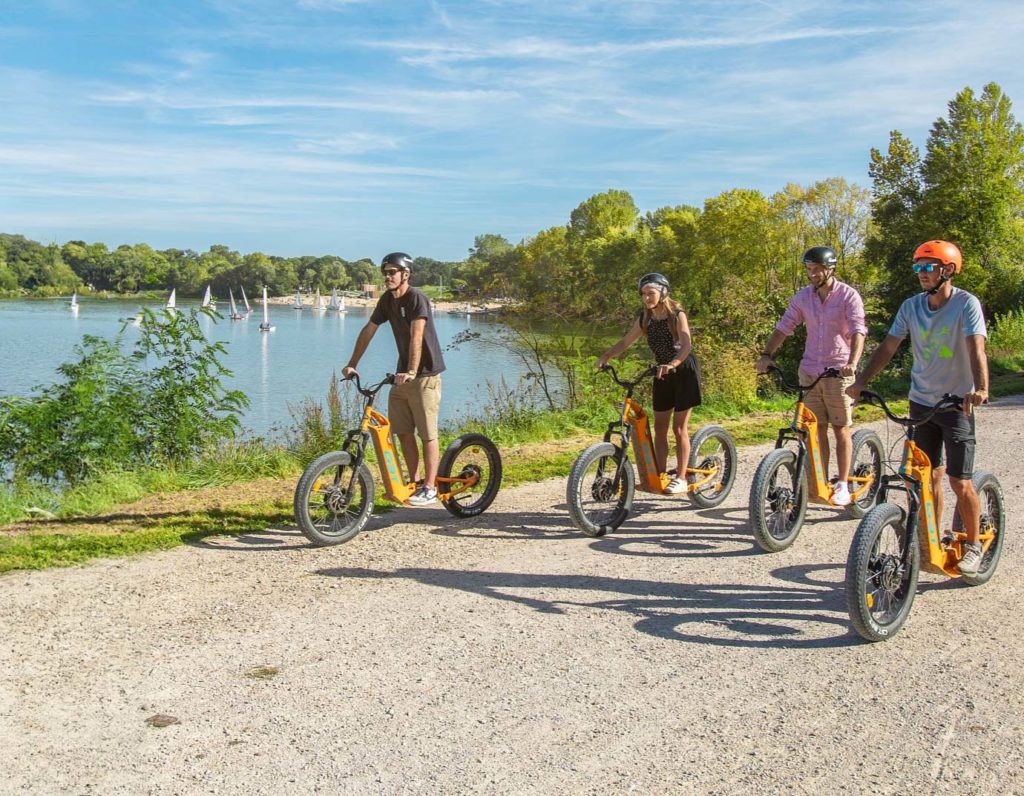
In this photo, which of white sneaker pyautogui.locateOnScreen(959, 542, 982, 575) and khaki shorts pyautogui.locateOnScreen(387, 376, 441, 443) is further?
khaki shorts pyautogui.locateOnScreen(387, 376, 441, 443)

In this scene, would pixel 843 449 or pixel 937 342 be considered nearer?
pixel 937 342

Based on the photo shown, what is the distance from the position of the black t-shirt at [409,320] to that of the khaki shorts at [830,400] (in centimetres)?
266

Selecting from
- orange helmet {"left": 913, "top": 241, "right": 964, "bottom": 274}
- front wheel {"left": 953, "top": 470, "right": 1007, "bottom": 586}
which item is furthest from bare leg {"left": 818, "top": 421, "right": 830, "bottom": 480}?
orange helmet {"left": 913, "top": 241, "right": 964, "bottom": 274}

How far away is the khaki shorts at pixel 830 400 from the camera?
659cm

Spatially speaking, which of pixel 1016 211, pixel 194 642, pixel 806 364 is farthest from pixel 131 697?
pixel 1016 211

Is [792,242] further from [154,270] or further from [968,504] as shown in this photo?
[154,270]

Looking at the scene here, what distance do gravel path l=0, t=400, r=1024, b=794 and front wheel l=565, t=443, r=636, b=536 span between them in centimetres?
33

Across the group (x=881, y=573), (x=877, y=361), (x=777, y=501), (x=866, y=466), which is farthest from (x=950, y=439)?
(x=866, y=466)

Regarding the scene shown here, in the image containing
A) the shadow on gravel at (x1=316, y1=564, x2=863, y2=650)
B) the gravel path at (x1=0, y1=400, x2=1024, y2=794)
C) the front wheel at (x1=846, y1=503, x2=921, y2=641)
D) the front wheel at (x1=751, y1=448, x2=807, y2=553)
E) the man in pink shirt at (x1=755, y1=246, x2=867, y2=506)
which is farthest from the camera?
the man in pink shirt at (x1=755, y1=246, x2=867, y2=506)

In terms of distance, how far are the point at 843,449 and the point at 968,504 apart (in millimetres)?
1619

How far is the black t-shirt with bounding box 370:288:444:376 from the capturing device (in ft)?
21.7

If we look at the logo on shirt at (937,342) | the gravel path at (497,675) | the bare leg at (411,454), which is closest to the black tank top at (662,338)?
the gravel path at (497,675)

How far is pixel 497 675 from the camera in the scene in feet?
13.4

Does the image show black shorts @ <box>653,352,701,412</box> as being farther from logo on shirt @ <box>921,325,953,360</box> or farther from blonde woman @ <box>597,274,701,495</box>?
logo on shirt @ <box>921,325,953,360</box>
